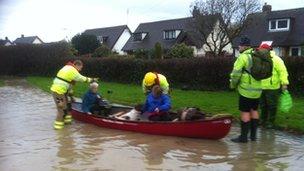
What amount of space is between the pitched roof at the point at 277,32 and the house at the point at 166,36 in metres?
4.51

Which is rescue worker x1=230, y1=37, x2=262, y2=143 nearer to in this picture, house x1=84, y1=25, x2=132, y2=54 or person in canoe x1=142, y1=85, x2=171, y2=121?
person in canoe x1=142, y1=85, x2=171, y2=121

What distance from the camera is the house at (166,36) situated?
54.1m

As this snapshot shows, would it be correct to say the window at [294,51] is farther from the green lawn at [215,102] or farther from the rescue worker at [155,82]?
the rescue worker at [155,82]

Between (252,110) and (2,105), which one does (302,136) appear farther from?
(2,105)

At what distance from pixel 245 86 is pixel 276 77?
2.08m

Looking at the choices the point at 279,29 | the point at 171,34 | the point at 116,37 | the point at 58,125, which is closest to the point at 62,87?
the point at 58,125

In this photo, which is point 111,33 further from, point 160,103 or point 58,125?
point 160,103

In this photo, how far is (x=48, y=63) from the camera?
38719mm

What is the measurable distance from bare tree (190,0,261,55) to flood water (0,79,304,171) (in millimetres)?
32417

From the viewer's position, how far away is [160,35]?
205ft

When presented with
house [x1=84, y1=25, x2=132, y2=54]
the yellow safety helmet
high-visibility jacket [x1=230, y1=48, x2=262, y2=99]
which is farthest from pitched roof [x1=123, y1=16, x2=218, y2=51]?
high-visibility jacket [x1=230, y1=48, x2=262, y2=99]

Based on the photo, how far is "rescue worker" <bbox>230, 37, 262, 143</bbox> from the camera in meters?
11.0

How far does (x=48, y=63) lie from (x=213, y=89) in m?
18.6

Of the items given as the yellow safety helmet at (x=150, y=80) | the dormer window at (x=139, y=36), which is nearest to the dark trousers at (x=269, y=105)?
the yellow safety helmet at (x=150, y=80)
